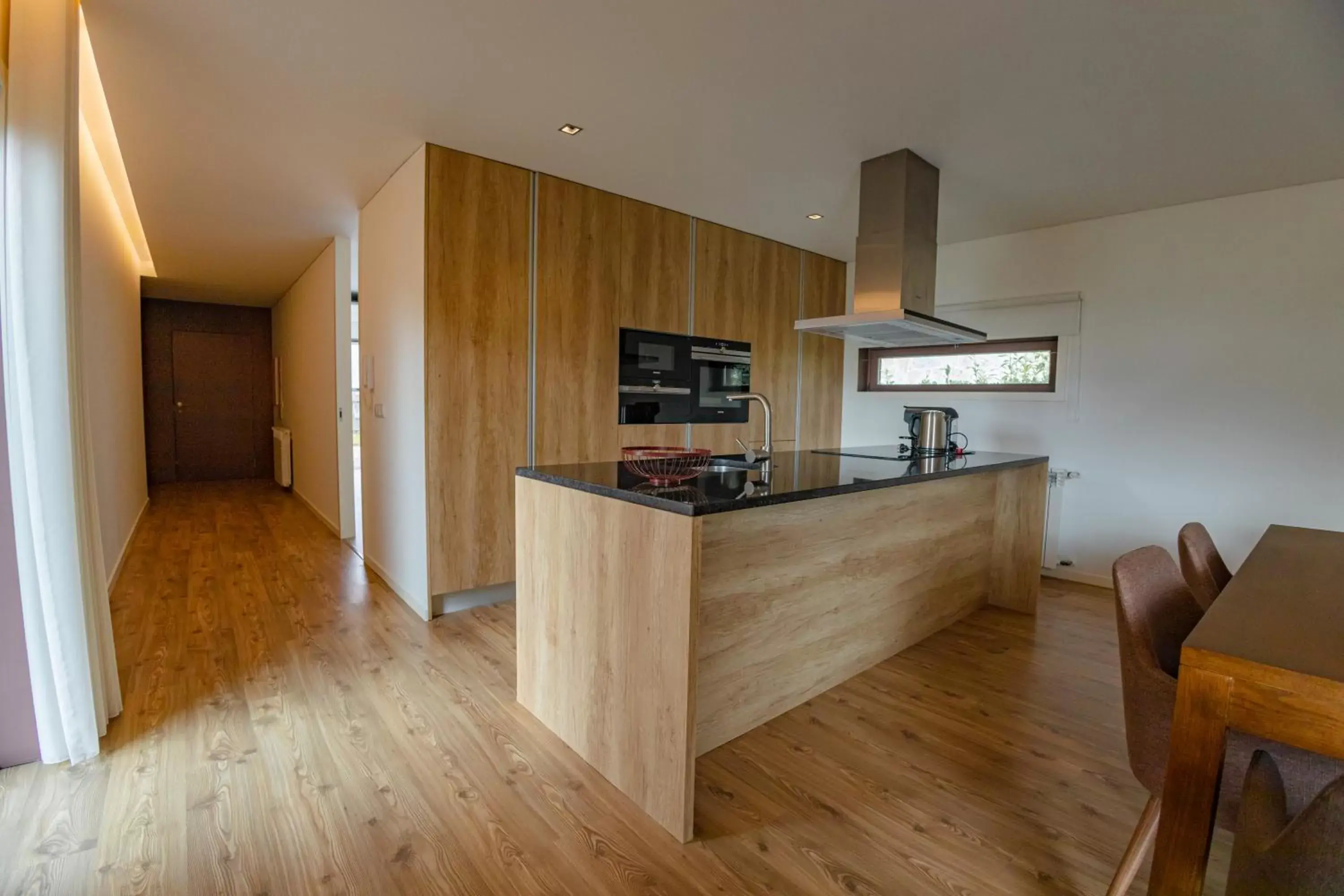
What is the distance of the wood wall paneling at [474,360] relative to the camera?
300cm

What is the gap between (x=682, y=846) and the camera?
60.1 inches

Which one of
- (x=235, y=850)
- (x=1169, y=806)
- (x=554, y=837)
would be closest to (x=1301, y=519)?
(x=1169, y=806)

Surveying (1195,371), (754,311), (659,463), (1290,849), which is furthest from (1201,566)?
(754,311)

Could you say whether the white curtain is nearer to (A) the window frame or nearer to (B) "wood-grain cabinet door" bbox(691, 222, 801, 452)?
(B) "wood-grain cabinet door" bbox(691, 222, 801, 452)

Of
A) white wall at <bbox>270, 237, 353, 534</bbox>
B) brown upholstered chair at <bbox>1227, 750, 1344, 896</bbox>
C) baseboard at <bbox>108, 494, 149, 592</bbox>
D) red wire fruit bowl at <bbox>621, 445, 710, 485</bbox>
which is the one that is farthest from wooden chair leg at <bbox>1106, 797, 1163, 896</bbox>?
white wall at <bbox>270, 237, 353, 534</bbox>

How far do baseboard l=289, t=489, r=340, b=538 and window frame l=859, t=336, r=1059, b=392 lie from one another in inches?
186

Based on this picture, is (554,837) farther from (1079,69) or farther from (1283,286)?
(1283,286)

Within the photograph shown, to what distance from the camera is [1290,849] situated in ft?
2.16

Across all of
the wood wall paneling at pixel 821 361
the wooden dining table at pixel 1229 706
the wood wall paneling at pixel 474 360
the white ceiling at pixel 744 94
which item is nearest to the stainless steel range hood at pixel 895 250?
the white ceiling at pixel 744 94

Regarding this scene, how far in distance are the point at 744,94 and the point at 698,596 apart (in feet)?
6.86

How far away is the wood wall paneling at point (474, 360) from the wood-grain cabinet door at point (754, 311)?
142cm

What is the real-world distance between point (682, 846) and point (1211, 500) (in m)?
3.82

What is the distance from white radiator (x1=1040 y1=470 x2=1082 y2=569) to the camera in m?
4.05

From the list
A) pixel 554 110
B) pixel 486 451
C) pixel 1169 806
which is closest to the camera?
pixel 1169 806
